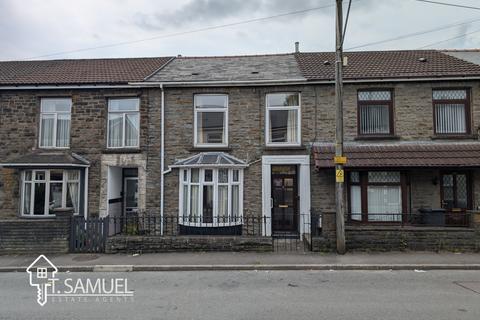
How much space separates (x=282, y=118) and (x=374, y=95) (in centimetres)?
359

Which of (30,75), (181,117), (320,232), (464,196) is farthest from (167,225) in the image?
(464,196)

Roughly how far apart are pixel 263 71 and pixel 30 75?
32.9 feet

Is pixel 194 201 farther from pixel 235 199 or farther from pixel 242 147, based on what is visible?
pixel 242 147

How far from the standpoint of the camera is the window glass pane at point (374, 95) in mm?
12133

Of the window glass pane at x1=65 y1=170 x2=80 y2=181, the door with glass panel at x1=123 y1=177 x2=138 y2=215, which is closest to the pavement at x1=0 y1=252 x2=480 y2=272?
the window glass pane at x1=65 y1=170 x2=80 y2=181

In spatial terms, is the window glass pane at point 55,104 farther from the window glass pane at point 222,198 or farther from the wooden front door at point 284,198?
the wooden front door at point 284,198

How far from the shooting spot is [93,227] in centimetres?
972

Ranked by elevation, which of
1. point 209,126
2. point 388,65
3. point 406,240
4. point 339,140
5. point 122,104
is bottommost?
point 406,240

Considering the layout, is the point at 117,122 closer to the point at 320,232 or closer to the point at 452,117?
the point at 320,232

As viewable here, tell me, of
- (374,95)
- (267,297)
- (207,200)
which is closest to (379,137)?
(374,95)

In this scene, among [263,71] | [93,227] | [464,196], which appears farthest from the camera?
[263,71]

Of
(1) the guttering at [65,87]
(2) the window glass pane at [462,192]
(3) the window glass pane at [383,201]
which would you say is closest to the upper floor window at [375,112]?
(3) the window glass pane at [383,201]

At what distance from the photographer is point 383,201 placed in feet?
38.2

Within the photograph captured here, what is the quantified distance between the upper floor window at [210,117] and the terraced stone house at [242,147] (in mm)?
57
